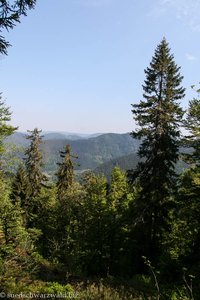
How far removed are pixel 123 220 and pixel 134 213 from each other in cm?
819

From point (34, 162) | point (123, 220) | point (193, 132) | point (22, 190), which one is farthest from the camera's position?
point (34, 162)

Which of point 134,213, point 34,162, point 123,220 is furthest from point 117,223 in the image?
point 34,162

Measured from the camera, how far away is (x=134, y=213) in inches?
932

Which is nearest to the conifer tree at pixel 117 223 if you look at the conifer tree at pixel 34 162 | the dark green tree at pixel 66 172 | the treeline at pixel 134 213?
the treeline at pixel 134 213

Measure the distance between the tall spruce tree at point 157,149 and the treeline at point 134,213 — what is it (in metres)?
0.07

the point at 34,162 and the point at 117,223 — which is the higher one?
the point at 34,162

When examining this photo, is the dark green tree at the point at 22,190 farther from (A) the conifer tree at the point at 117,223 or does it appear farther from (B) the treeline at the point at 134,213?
(A) the conifer tree at the point at 117,223

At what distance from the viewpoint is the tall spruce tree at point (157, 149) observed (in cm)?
2309

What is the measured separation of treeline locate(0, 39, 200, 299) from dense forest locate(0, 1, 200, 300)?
7 cm

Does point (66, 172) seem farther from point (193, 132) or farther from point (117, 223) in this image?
point (193, 132)

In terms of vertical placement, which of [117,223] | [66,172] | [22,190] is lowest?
[117,223]

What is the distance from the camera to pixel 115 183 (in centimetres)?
3597

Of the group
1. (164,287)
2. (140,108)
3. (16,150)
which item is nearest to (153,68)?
(140,108)

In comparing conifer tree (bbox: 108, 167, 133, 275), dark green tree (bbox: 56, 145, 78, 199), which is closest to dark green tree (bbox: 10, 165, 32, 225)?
dark green tree (bbox: 56, 145, 78, 199)
